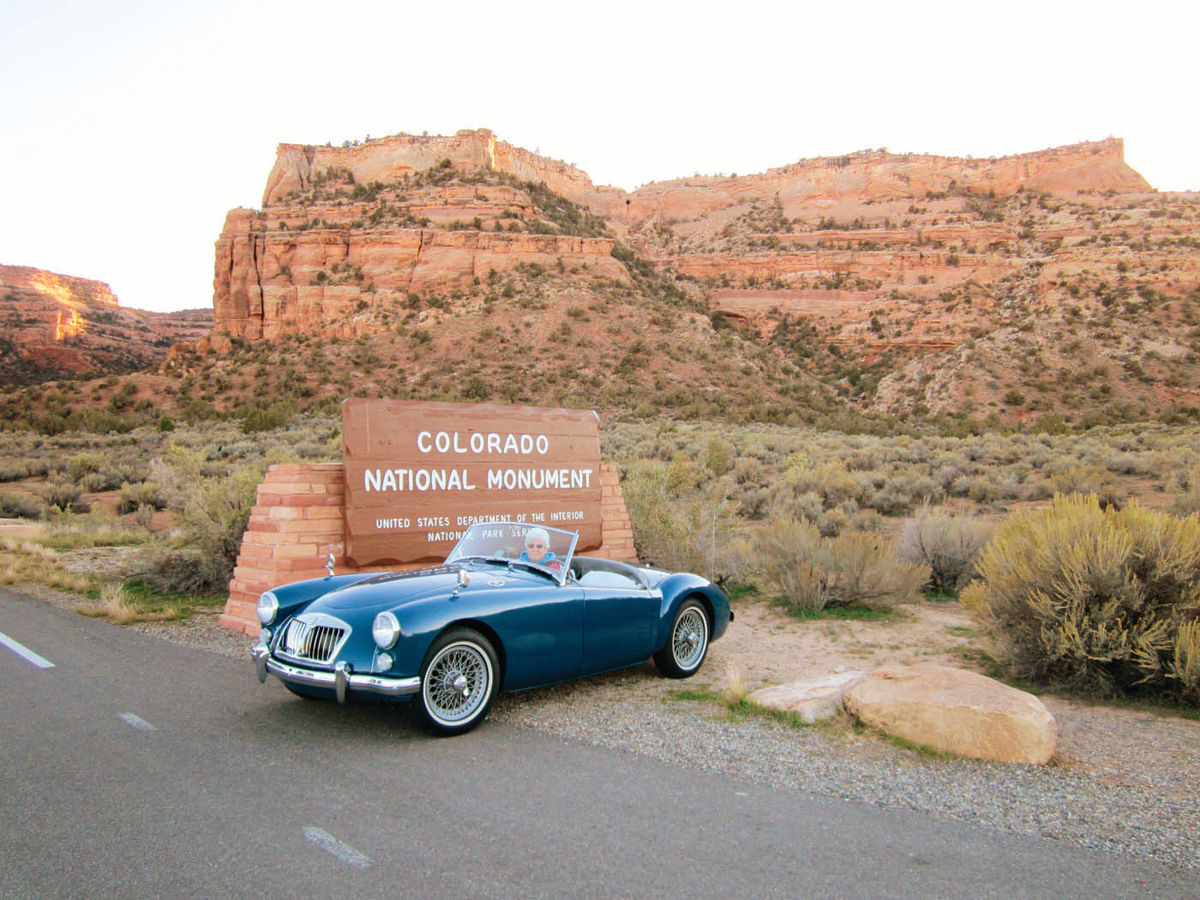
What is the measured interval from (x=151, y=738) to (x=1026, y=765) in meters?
5.20

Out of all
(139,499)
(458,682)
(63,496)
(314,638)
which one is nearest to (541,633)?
(458,682)

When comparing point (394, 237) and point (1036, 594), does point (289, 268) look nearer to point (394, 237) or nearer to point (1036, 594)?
point (394, 237)

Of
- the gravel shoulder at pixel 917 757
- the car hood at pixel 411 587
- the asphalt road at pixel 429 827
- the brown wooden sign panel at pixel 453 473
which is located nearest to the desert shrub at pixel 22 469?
the brown wooden sign panel at pixel 453 473

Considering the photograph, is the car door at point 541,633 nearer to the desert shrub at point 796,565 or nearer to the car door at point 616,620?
the car door at point 616,620

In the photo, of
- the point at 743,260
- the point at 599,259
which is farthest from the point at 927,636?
the point at 743,260

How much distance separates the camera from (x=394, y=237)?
199 feet

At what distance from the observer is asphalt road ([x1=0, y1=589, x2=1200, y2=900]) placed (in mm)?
3186

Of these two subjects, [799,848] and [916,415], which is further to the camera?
[916,415]

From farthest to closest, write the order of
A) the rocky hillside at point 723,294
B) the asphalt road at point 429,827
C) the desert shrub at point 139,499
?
1. the rocky hillside at point 723,294
2. the desert shrub at point 139,499
3. the asphalt road at point 429,827

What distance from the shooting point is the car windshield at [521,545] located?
6.21 metres

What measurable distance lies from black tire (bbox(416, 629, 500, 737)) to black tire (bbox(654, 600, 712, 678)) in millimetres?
1778

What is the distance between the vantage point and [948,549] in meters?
10.2

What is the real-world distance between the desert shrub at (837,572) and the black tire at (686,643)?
273cm

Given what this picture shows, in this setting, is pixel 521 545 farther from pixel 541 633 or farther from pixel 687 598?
pixel 687 598
